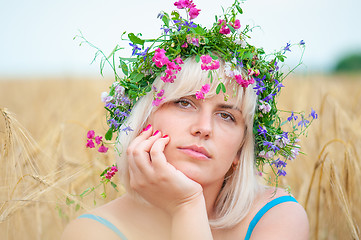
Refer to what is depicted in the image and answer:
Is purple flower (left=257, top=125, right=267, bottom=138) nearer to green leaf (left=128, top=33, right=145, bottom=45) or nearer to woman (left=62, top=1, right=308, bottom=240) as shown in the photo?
woman (left=62, top=1, right=308, bottom=240)

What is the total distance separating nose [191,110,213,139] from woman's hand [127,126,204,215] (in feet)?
0.46

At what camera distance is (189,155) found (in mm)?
1782

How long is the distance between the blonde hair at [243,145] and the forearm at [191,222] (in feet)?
1.16

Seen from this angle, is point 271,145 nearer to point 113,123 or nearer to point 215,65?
point 215,65

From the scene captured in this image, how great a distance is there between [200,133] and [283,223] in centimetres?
64

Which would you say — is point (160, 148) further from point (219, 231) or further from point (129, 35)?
point (219, 231)

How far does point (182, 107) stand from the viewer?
1.90 m

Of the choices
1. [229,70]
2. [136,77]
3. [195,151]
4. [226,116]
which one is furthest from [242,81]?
[136,77]

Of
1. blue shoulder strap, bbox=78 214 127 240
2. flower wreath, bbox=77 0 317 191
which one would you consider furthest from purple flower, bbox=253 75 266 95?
blue shoulder strap, bbox=78 214 127 240

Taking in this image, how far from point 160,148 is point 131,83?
0.40 m

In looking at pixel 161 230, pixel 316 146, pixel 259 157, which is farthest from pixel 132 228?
pixel 316 146

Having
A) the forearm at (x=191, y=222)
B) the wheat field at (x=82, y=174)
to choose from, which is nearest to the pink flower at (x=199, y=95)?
the forearm at (x=191, y=222)

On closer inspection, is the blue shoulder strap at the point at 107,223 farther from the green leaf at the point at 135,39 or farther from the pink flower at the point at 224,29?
the pink flower at the point at 224,29

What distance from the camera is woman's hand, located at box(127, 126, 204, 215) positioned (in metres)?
1.73
